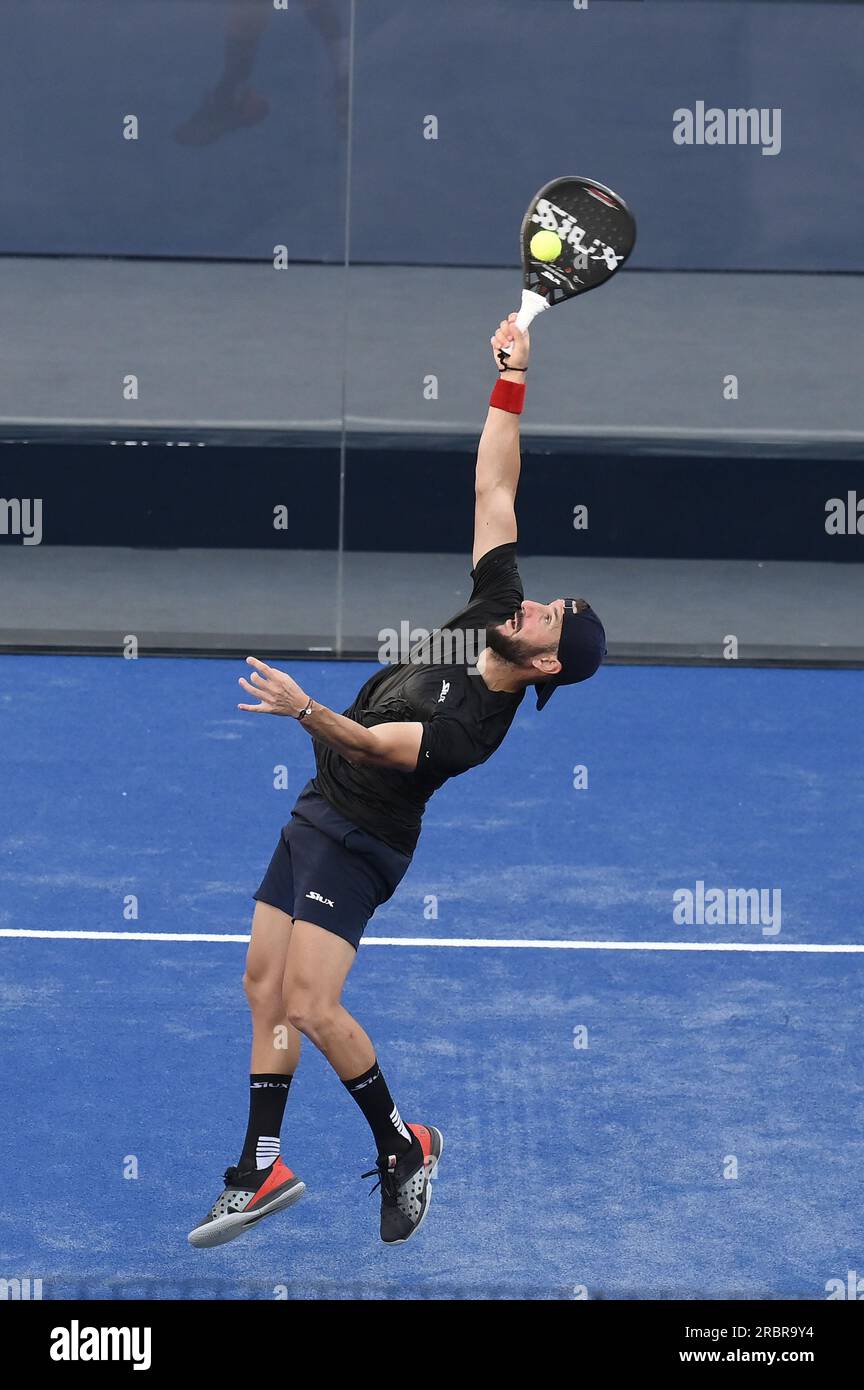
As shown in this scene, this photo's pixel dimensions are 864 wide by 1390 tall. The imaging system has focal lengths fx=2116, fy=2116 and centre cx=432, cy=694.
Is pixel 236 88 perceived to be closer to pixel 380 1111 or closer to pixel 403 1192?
pixel 380 1111

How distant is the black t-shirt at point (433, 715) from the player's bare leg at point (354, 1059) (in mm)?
362

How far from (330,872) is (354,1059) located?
49cm

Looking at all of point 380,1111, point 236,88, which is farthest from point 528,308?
point 236,88

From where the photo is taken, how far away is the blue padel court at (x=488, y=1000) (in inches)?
223

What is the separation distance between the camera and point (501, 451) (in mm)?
5855

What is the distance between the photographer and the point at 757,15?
15.0 m

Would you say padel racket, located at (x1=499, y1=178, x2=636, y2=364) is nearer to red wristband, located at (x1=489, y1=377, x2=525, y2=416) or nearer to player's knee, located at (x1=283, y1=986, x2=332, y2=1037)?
red wristband, located at (x1=489, y1=377, x2=525, y2=416)

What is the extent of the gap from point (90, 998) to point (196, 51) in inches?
374

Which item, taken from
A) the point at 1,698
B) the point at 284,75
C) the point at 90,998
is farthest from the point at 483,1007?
the point at 284,75

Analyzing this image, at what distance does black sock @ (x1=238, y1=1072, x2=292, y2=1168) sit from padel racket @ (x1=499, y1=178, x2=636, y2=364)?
2291 mm

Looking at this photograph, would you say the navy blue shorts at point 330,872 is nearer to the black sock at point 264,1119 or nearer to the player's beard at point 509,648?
the black sock at point 264,1119

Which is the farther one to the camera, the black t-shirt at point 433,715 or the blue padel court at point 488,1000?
the blue padel court at point 488,1000

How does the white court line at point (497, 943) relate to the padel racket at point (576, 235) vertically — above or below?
below

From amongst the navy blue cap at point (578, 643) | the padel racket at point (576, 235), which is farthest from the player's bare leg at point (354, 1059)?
the padel racket at point (576, 235)
